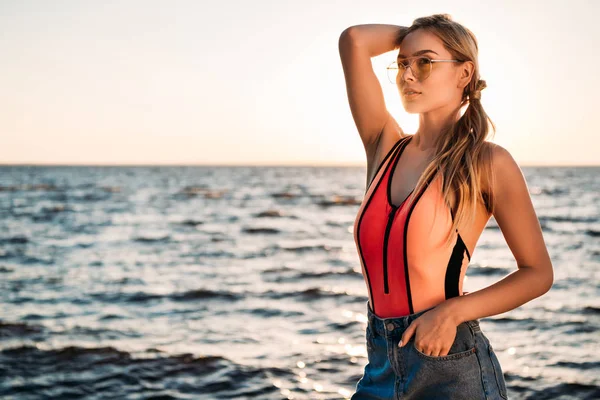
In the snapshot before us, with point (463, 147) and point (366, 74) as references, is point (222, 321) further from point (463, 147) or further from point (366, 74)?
point (463, 147)

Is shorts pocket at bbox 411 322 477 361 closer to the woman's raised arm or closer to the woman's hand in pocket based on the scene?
the woman's hand in pocket

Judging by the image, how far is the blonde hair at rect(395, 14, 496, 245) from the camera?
2.11 metres

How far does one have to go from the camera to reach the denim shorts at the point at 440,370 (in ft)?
6.75

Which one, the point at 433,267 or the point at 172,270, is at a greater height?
the point at 433,267

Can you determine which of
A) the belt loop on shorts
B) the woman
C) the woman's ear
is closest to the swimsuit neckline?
the woman

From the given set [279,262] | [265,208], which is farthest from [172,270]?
[265,208]

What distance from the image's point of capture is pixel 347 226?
28281 millimetres

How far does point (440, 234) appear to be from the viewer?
214cm

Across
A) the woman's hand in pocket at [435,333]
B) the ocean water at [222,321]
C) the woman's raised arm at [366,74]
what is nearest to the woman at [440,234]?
A: the woman's hand in pocket at [435,333]

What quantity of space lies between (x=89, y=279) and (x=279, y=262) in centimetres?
513

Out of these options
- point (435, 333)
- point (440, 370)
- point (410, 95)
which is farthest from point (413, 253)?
point (410, 95)

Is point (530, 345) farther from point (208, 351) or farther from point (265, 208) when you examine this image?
point (265, 208)

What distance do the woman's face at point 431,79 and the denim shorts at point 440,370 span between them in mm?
785

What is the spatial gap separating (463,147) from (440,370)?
76 cm
